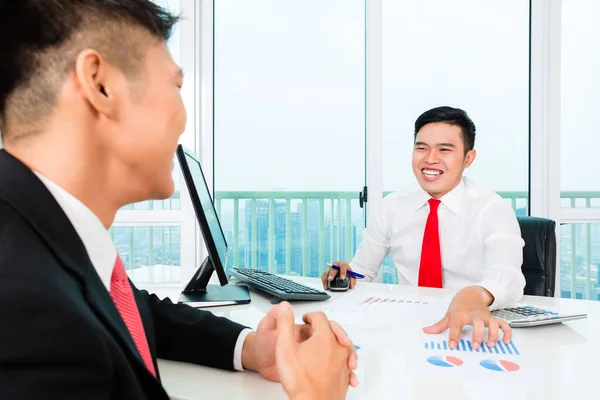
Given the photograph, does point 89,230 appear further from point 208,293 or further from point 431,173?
point 431,173

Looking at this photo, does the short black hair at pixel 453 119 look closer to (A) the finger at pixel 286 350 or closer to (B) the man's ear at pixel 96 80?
(A) the finger at pixel 286 350

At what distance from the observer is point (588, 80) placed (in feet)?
9.37

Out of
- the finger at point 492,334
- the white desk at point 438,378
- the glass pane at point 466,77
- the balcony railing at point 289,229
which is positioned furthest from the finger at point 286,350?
the balcony railing at point 289,229

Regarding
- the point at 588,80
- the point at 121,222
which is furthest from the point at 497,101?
the point at 121,222

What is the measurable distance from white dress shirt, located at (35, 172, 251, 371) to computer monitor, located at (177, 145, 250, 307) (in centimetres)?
47

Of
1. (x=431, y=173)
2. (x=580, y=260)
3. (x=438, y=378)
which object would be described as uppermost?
(x=431, y=173)

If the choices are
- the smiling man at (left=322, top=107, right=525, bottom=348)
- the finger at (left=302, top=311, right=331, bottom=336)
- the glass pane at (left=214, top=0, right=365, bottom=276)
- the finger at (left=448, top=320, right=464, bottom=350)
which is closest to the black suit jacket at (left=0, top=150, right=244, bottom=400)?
the finger at (left=302, top=311, right=331, bottom=336)

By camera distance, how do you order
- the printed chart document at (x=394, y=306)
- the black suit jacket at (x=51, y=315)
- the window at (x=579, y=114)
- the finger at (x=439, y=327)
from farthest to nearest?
the window at (x=579, y=114)
the printed chart document at (x=394, y=306)
the finger at (x=439, y=327)
the black suit jacket at (x=51, y=315)

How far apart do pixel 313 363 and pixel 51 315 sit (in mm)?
362

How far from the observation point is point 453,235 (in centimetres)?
195

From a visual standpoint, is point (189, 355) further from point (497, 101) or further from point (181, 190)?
point (497, 101)

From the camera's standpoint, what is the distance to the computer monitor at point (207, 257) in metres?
1.10

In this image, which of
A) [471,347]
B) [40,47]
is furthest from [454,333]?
[40,47]

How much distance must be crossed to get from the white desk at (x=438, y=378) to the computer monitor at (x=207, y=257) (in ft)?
1.11
